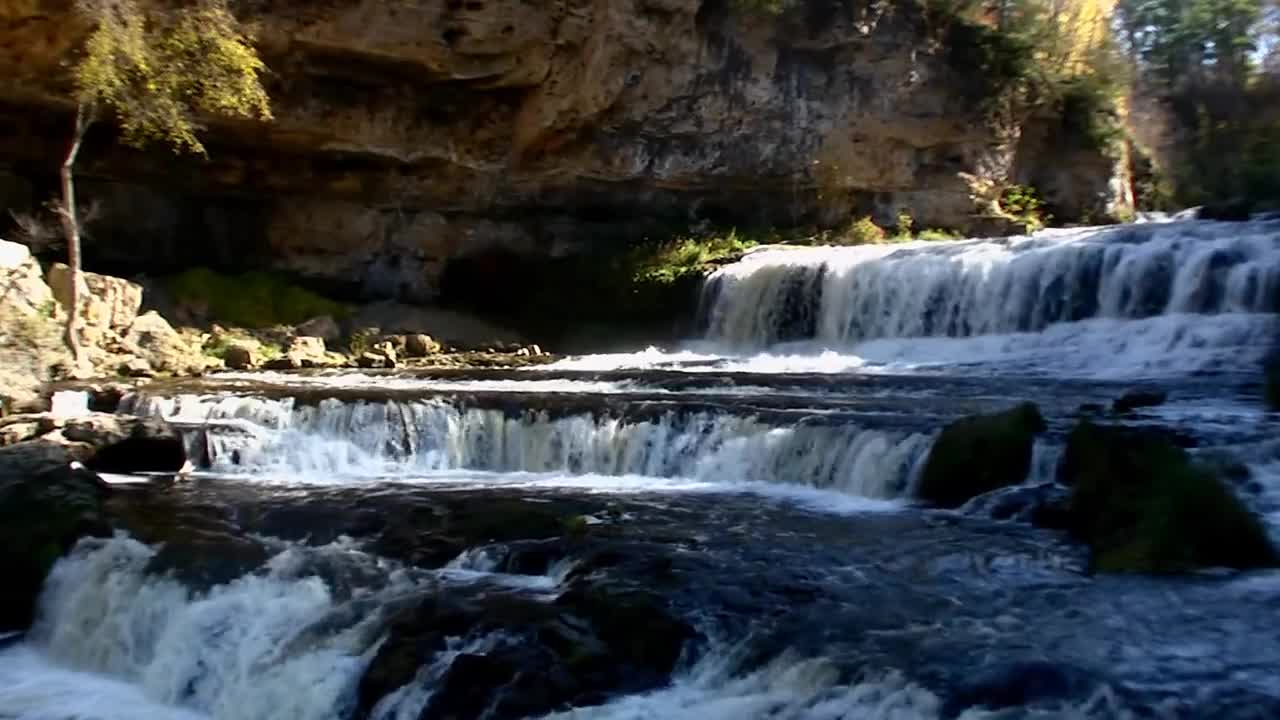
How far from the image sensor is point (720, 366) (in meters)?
20.4

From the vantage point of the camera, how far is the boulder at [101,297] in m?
19.0

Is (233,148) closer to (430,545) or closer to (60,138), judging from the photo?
(60,138)

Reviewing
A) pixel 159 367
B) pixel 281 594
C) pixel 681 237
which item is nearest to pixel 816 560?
pixel 281 594

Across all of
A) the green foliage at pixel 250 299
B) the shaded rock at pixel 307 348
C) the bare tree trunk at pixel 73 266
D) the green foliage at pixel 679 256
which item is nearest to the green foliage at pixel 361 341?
the shaded rock at pixel 307 348

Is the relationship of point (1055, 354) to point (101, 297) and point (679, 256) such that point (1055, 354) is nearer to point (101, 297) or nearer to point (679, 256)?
point (679, 256)

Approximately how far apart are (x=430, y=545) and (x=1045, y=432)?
5330 millimetres

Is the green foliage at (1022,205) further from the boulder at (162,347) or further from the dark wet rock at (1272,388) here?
the boulder at (162,347)

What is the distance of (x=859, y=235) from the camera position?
26953 millimetres

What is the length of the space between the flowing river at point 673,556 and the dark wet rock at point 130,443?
0.39 m

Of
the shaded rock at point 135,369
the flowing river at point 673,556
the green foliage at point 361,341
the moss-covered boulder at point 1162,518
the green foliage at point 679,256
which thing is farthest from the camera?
the green foliage at point 679,256

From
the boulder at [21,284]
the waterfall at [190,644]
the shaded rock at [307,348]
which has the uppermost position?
the boulder at [21,284]

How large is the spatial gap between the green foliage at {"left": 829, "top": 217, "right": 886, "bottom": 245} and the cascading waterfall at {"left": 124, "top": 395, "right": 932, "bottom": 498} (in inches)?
588

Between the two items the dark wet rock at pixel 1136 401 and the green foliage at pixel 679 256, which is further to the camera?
the green foliage at pixel 679 256

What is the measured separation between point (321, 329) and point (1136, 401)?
15012 mm
